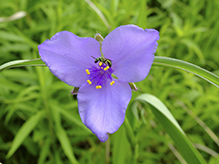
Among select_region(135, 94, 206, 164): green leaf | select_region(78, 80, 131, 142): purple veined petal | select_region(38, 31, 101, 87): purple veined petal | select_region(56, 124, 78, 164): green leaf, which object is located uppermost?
select_region(38, 31, 101, 87): purple veined petal

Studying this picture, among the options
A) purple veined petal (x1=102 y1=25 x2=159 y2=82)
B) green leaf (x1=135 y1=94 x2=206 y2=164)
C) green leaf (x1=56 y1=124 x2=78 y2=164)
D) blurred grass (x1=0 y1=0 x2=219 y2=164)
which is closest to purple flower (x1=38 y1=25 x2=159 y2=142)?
purple veined petal (x1=102 y1=25 x2=159 y2=82)

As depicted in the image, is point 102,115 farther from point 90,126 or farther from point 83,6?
point 83,6

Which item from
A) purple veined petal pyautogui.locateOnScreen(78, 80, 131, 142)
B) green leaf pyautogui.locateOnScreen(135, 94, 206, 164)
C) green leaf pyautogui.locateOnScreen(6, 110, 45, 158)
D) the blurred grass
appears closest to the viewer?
purple veined petal pyautogui.locateOnScreen(78, 80, 131, 142)

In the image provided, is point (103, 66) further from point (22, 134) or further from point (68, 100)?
point (68, 100)

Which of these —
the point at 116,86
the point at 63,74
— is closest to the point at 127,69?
the point at 116,86

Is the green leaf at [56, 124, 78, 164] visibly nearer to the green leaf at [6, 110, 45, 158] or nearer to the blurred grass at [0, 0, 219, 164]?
the blurred grass at [0, 0, 219, 164]

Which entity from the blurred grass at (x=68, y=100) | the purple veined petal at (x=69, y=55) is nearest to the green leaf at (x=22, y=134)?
the blurred grass at (x=68, y=100)

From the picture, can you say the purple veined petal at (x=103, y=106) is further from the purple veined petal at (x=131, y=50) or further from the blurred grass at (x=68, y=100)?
the blurred grass at (x=68, y=100)
